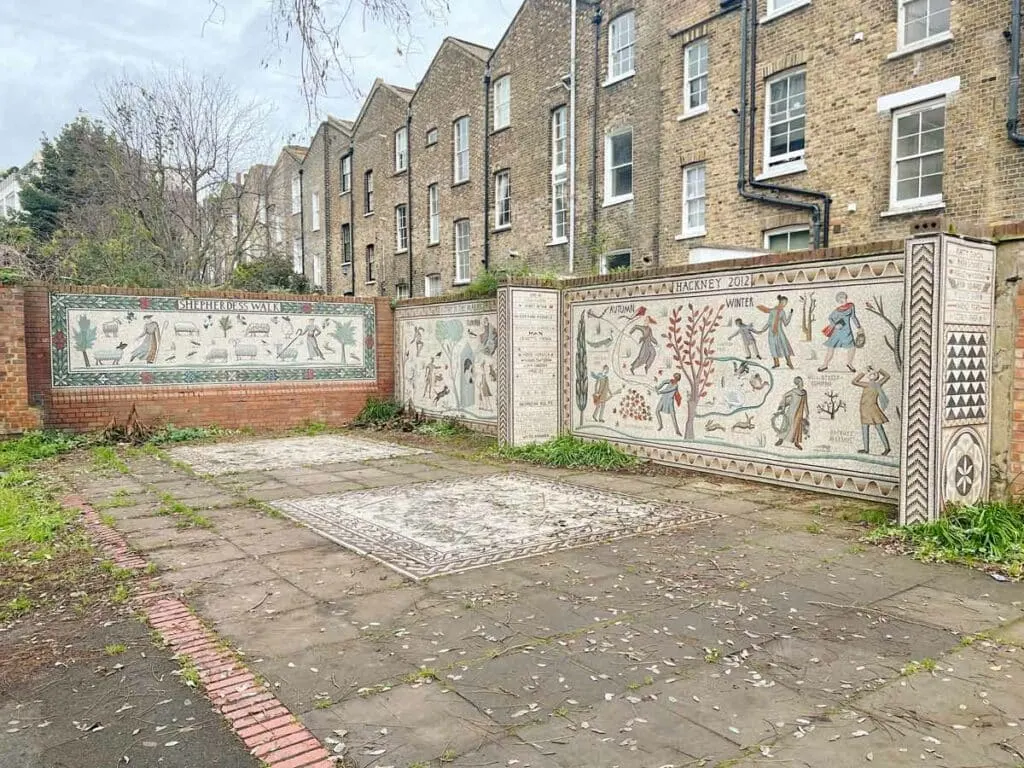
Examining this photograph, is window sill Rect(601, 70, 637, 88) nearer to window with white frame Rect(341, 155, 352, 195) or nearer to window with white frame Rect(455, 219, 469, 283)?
window with white frame Rect(455, 219, 469, 283)

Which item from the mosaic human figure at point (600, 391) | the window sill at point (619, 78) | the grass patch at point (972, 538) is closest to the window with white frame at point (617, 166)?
the window sill at point (619, 78)

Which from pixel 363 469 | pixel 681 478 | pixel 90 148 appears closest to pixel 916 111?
pixel 681 478

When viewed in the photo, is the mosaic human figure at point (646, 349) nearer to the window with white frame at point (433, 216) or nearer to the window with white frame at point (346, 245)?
the window with white frame at point (433, 216)

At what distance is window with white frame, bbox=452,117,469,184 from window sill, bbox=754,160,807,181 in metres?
11.2

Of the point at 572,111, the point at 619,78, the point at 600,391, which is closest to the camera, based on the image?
the point at 600,391

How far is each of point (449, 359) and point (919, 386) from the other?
8051 mm

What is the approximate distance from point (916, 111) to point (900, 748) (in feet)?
43.1

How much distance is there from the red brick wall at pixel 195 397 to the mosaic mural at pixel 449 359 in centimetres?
61

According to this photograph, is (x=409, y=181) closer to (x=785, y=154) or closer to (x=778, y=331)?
(x=785, y=154)

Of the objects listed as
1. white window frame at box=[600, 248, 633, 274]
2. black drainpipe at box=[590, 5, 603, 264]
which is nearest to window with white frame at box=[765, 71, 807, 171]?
white window frame at box=[600, 248, 633, 274]

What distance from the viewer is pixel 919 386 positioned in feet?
17.4

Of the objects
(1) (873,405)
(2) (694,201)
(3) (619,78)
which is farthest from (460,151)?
(1) (873,405)

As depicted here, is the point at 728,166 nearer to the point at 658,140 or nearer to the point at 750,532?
the point at 658,140

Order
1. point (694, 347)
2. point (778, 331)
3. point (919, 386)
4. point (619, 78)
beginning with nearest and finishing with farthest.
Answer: point (919, 386) → point (778, 331) → point (694, 347) → point (619, 78)
